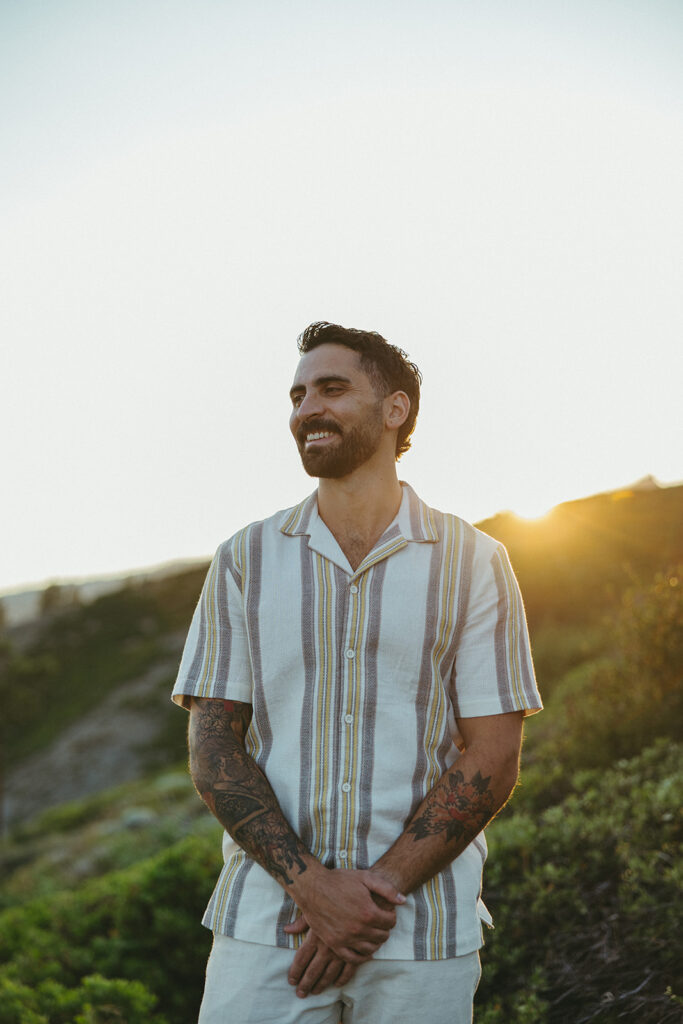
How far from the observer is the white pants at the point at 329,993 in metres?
1.99

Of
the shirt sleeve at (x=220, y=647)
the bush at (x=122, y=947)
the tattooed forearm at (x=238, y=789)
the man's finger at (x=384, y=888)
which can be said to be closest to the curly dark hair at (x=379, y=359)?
the shirt sleeve at (x=220, y=647)

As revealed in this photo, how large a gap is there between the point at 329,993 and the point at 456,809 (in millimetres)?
587

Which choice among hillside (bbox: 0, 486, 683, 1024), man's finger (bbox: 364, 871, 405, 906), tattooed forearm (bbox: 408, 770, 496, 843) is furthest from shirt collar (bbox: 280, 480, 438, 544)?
hillside (bbox: 0, 486, 683, 1024)

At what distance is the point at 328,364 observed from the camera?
2486 millimetres

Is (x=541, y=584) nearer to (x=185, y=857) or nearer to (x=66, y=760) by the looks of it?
(x=185, y=857)

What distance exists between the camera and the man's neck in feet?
7.94

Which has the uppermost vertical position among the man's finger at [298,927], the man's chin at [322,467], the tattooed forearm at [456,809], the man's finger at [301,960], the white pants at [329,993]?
the man's chin at [322,467]

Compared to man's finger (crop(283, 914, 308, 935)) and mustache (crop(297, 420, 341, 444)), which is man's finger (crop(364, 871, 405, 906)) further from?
mustache (crop(297, 420, 341, 444))

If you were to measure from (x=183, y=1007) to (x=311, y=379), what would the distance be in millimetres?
3995

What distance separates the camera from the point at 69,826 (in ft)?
59.2

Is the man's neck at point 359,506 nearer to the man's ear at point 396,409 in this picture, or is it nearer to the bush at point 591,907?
the man's ear at point 396,409

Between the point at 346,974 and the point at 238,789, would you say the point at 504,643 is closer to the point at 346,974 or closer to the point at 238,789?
the point at 238,789

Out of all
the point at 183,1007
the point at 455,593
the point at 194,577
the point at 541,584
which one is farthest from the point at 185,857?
the point at 194,577

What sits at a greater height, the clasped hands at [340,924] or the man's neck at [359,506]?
the man's neck at [359,506]
